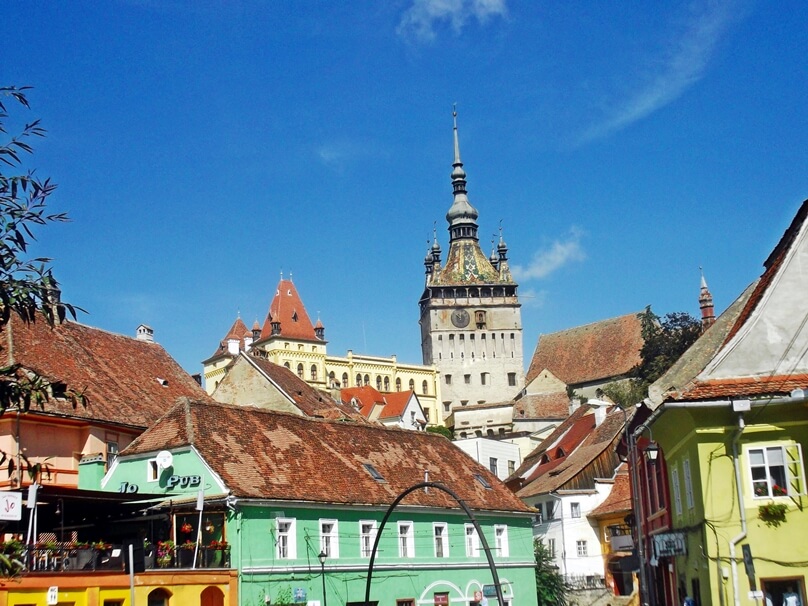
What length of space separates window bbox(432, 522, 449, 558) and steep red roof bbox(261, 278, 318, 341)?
115374 mm

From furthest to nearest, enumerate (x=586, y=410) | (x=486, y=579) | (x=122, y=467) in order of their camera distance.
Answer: (x=586, y=410), (x=486, y=579), (x=122, y=467)

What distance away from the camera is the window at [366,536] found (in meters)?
35.8

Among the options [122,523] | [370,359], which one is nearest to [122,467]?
[122,523]

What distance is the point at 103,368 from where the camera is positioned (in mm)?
43625

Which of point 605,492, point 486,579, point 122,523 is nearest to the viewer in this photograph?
point 122,523

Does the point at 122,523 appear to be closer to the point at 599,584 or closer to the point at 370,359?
the point at 599,584

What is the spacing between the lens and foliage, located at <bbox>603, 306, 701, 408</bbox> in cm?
8675

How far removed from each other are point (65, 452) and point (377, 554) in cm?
1172

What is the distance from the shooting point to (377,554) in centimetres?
3619

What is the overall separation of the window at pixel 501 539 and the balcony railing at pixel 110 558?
1463 centimetres

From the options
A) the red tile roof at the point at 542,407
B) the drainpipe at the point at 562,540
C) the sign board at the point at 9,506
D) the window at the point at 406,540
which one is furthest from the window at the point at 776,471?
the red tile roof at the point at 542,407

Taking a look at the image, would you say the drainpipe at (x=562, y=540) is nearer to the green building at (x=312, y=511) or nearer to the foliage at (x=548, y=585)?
the foliage at (x=548, y=585)

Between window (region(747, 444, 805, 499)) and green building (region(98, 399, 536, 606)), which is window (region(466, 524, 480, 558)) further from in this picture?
window (region(747, 444, 805, 499))

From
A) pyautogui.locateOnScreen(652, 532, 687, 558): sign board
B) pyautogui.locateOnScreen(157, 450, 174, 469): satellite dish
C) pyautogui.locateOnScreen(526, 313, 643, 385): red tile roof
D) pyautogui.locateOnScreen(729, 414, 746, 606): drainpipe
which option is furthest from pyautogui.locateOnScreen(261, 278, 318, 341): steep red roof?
pyautogui.locateOnScreen(729, 414, 746, 606): drainpipe
